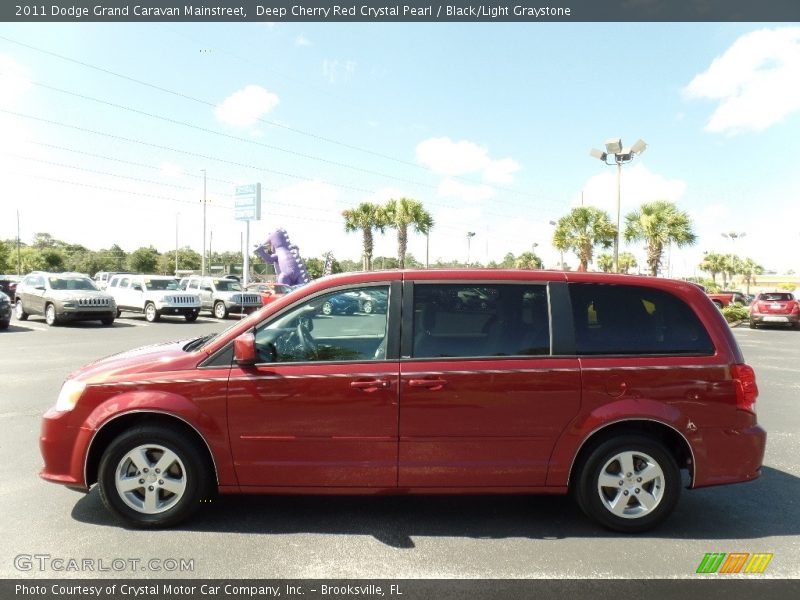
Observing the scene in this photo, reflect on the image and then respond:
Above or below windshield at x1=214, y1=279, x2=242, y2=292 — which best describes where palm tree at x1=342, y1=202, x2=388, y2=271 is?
above

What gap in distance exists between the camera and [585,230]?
33.3 metres

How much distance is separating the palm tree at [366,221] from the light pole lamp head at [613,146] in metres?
21.8

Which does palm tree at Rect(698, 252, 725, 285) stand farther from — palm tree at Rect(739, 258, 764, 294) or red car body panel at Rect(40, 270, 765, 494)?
red car body panel at Rect(40, 270, 765, 494)

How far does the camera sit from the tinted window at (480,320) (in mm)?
3695

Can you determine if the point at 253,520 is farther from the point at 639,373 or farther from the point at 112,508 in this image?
the point at 639,373

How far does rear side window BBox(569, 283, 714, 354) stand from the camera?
3.74 m

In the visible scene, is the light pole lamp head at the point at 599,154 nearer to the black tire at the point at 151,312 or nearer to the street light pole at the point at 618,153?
the street light pole at the point at 618,153

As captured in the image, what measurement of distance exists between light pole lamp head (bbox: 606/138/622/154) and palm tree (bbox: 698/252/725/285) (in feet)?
286

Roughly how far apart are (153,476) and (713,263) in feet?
361

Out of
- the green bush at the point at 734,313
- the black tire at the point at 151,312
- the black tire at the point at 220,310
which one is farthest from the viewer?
the green bush at the point at 734,313

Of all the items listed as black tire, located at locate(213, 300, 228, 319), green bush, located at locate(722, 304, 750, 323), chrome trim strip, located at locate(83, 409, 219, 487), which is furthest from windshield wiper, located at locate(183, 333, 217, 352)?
green bush, located at locate(722, 304, 750, 323)

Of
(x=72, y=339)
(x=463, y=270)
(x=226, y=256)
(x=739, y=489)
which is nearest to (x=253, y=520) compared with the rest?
(x=463, y=270)

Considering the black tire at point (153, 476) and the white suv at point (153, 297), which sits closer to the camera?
the black tire at point (153, 476)

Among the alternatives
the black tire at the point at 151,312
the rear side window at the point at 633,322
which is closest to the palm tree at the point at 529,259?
the black tire at the point at 151,312
